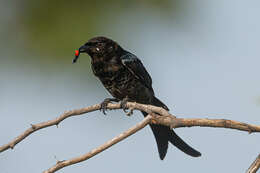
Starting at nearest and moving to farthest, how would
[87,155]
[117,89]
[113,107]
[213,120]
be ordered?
[87,155] → [213,120] → [113,107] → [117,89]

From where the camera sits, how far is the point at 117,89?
4949 mm

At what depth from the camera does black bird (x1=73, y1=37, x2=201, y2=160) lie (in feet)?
16.0

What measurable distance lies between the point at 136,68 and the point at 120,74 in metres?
0.23

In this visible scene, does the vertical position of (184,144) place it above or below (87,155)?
below

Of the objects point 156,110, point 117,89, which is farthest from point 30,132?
point 117,89

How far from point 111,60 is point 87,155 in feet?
8.12

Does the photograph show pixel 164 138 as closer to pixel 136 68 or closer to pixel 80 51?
pixel 136 68

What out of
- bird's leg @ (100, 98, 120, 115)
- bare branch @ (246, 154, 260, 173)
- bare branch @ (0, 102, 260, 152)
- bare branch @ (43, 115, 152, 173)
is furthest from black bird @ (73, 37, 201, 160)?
bare branch @ (246, 154, 260, 173)

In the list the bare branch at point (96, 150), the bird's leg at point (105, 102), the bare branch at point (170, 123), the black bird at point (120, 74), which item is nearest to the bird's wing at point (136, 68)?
the black bird at point (120, 74)

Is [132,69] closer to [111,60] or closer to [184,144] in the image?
[111,60]

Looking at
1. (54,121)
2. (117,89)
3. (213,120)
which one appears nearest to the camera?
(213,120)

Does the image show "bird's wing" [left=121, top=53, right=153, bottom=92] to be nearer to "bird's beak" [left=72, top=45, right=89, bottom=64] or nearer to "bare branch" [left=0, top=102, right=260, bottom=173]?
"bird's beak" [left=72, top=45, right=89, bottom=64]

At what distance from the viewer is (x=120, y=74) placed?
16.4ft

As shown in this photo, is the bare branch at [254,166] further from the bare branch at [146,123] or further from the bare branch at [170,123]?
the bare branch at [170,123]
